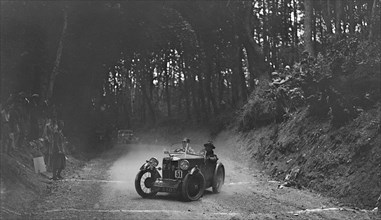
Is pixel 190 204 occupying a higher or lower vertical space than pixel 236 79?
lower

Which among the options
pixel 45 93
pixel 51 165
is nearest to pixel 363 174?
pixel 51 165

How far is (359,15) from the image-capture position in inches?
1097

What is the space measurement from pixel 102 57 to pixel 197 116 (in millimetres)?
13908

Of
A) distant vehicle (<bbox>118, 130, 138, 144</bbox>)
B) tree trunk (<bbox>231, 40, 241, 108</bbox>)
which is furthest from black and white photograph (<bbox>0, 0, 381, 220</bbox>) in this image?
distant vehicle (<bbox>118, 130, 138, 144</bbox>)

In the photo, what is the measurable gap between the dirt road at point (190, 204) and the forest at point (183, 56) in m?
3.69

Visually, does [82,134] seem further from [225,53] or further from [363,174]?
[363,174]

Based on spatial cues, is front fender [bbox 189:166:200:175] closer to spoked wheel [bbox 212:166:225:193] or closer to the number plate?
the number plate

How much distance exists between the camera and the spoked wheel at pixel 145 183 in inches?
448

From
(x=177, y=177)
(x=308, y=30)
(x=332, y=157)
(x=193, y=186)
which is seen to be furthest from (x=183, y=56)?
(x=193, y=186)

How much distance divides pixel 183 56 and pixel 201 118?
632 centimetres

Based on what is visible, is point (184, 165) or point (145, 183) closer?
point (184, 165)

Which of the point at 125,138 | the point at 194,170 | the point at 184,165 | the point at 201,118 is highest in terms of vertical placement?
the point at 201,118

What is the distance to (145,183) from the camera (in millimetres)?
11719

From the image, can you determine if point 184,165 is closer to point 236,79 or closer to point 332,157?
point 332,157
